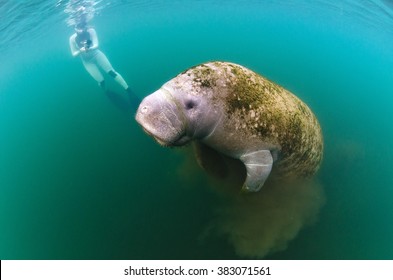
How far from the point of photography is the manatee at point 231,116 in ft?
9.46

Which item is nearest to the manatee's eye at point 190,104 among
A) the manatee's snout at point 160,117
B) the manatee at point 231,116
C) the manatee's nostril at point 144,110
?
the manatee at point 231,116

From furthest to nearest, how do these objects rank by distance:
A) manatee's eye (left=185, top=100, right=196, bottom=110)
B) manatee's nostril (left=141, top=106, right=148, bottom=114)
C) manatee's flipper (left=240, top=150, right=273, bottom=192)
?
1. manatee's flipper (left=240, top=150, right=273, bottom=192)
2. manatee's eye (left=185, top=100, right=196, bottom=110)
3. manatee's nostril (left=141, top=106, right=148, bottom=114)

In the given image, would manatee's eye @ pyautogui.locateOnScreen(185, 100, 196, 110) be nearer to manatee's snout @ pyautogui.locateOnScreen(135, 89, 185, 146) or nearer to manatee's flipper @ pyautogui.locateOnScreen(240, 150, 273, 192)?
manatee's snout @ pyautogui.locateOnScreen(135, 89, 185, 146)

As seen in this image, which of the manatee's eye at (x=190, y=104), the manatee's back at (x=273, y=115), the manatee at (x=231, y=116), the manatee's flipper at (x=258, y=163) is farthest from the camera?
the manatee's flipper at (x=258, y=163)

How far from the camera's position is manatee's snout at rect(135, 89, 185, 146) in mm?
2783

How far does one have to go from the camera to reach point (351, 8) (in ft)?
42.9

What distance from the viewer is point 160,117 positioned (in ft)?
9.20

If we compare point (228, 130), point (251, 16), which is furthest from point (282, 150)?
point (251, 16)

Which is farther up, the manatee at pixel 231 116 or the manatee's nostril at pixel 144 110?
the manatee's nostril at pixel 144 110

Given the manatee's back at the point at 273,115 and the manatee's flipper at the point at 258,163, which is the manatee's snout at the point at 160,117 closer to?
the manatee's back at the point at 273,115

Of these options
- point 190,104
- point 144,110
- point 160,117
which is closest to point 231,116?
point 190,104

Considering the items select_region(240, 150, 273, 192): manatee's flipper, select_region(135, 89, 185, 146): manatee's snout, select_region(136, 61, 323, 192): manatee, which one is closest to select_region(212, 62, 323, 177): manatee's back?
select_region(136, 61, 323, 192): manatee

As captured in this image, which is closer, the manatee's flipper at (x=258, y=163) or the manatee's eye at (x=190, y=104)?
the manatee's eye at (x=190, y=104)
